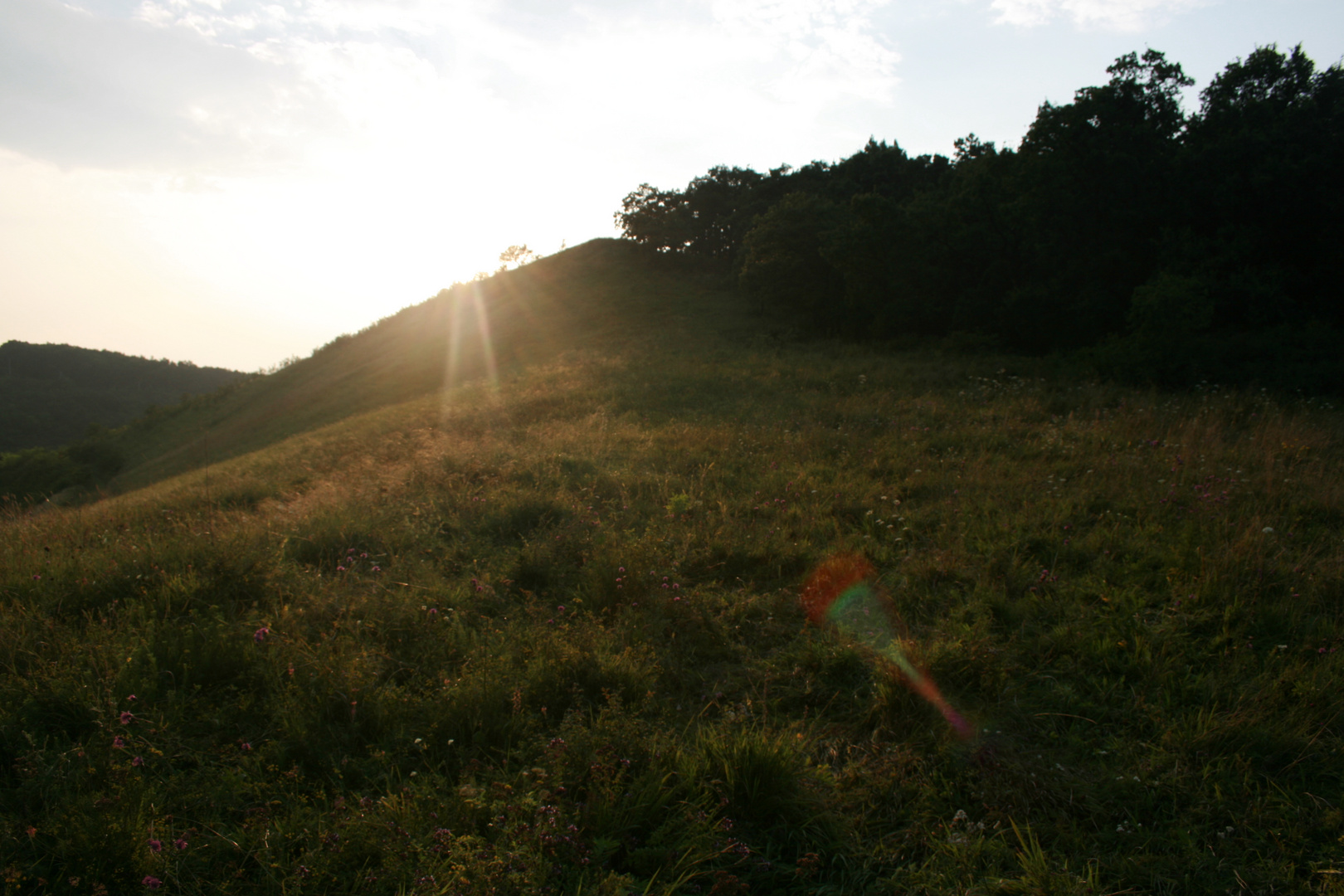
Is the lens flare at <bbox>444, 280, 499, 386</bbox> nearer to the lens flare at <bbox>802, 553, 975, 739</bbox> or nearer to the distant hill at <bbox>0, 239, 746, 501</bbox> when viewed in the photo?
the distant hill at <bbox>0, 239, 746, 501</bbox>

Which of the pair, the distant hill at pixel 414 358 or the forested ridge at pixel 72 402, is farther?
the forested ridge at pixel 72 402

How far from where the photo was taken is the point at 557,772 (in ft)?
8.23

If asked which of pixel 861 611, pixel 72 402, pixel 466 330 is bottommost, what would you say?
pixel 861 611

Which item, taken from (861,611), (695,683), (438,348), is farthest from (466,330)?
(695,683)

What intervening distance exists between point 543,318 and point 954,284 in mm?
18687

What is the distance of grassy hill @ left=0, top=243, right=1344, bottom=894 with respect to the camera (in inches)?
89.8

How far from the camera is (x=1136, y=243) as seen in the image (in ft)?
59.3

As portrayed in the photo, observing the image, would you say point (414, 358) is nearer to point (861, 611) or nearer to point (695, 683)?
point (861, 611)

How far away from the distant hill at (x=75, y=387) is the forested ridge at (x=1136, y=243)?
54590mm

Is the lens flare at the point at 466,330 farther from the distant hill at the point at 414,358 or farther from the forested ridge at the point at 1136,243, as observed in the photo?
the forested ridge at the point at 1136,243

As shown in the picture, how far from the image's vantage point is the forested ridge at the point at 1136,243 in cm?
1425

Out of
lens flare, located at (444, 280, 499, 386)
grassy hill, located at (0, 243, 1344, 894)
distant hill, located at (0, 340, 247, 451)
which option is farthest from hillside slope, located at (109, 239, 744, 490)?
distant hill, located at (0, 340, 247, 451)

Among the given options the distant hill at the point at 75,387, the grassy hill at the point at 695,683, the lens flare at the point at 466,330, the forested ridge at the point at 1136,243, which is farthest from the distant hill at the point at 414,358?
the distant hill at the point at 75,387

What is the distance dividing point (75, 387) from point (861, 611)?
93843 mm
